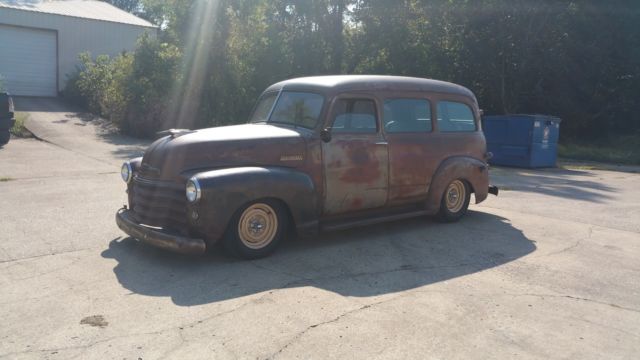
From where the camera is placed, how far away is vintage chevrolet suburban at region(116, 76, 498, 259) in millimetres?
5574

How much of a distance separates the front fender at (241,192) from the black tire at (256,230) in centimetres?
13

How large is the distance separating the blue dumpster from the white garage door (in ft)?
63.2

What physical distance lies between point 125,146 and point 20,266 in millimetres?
11436

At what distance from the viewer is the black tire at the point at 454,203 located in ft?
25.4

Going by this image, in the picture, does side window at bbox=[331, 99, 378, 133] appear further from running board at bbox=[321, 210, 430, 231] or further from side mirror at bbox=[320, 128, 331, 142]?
running board at bbox=[321, 210, 430, 231]

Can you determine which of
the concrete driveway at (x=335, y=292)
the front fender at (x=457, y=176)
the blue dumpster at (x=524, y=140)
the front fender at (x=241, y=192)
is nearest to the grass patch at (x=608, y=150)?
the blue dumpster at (x=524, y=140)

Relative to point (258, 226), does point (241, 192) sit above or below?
above

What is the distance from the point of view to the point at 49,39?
82.2ft

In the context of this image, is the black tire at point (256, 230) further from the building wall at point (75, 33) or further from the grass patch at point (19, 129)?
the building wall at point (75, 33)

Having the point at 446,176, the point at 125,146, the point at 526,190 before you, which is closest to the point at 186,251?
the point at 446,176

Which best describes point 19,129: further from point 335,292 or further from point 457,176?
point 335,292

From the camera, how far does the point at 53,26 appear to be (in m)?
24.9

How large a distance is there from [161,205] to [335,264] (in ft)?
6.18

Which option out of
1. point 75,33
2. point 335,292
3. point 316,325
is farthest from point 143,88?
point 316,325
